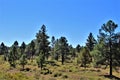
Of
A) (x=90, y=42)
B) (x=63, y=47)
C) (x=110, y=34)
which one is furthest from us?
(x=90, y=42)

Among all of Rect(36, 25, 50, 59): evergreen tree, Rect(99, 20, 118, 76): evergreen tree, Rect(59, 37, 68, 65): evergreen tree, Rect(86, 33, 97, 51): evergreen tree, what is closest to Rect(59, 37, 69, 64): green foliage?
Rect(59, 37, 68, 65): evergreen tree

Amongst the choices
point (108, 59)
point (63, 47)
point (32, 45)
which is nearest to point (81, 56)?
Answer: point (108, 59)

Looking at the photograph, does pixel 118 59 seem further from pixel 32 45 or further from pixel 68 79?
pixel 32 45

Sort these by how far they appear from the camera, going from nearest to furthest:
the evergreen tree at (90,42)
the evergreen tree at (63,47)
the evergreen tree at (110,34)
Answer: the evergreen tree at (110,34) → the evergreen tree at (63,47) → the evergreen tree at (90,42)

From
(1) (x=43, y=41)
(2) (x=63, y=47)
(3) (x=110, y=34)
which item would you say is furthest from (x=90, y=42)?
(3) (x=110, y=34)

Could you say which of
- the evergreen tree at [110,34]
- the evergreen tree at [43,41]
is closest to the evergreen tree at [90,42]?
the evergreen tree at [43,41]

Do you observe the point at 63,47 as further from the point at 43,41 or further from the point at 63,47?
the point at 43,41

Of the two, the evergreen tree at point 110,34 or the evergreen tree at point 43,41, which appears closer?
the evergreen tree at point 110,34

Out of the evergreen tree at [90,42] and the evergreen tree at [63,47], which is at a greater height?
the evergreen tree at [90,42]

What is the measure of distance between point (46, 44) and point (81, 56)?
66.7 feet

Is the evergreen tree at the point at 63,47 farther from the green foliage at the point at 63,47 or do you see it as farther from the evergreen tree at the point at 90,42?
the evergreen tree at the point at 90,42

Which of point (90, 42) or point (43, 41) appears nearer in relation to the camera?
point (43, 41)

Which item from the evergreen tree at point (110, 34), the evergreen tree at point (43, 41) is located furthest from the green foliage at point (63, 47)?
the evergreen tree at point (110, 34)

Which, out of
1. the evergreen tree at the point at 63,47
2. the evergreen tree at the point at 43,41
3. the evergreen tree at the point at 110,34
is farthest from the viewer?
the evergreen tree at the point at 63,47
